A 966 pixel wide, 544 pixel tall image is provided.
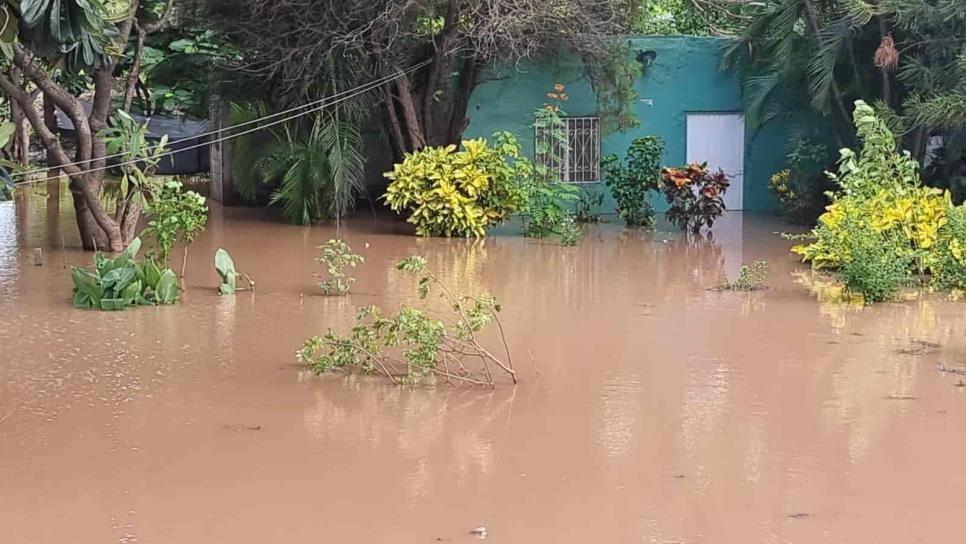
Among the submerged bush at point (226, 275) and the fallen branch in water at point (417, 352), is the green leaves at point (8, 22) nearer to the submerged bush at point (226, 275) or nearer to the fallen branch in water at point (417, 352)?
the fallen branch in water at point (417, 352)

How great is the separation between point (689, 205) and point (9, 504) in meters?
11.8

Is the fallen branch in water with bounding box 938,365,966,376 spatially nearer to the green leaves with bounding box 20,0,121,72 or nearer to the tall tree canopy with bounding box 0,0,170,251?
the green leaves with bounding box 20,0,121,72

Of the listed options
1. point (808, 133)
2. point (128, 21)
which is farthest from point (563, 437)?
point (808, 133)

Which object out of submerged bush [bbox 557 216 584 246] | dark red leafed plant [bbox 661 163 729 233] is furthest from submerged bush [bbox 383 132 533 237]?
dark red leafed plant [bbox 661 163 729 233]

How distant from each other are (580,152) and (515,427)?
1264 centimetres

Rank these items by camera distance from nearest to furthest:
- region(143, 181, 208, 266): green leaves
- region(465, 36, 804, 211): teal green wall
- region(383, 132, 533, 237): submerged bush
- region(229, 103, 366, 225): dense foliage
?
region(143, 181, 208, 266): green leaves < region(383, 132, 533, 237): submerged bush < region(229, 103, 366, 225): dense foliage < region(465, 36, 804, 211): teal green wall

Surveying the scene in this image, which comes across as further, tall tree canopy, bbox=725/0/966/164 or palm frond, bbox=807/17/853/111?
palm frond, bbox=807/17/853/111

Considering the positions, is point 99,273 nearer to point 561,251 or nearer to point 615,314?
point 615,314

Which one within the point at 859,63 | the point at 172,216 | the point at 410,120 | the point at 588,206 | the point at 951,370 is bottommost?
the point at 951,370

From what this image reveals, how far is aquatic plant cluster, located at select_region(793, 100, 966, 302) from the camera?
384 inches

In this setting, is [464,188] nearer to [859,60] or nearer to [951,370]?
[859,60]

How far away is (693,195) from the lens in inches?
609

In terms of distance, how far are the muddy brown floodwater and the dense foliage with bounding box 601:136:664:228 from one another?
5.95 meters

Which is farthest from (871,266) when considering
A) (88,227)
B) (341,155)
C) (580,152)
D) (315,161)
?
(580,152)
